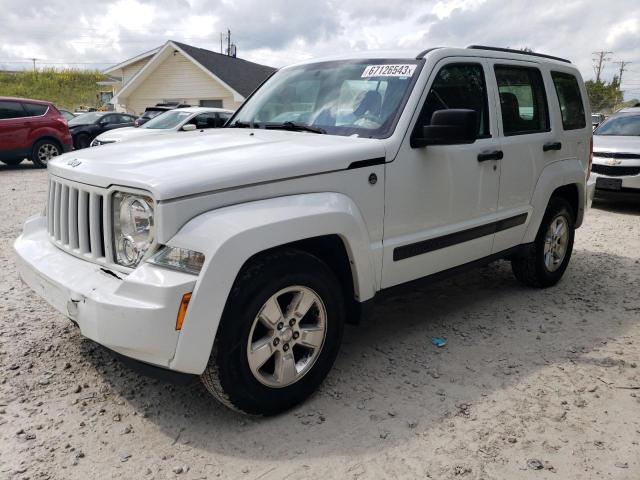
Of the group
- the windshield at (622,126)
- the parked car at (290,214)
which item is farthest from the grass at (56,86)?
the parked car at (290,214)

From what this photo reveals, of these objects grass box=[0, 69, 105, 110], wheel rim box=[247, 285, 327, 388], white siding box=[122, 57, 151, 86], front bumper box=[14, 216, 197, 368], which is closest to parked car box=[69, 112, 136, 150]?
white siding box=[122, 57, 151, 86]

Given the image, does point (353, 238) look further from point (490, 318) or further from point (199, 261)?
point (490, 318)

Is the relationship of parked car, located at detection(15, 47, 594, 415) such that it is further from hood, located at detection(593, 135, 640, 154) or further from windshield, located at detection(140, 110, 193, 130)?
windshield, located at detection(140, 110, 193, 130)

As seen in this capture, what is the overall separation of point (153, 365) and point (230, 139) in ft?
4.95

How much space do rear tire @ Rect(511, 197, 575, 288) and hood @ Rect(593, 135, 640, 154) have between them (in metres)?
4.82

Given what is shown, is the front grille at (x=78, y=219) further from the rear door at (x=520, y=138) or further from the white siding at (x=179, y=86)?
the white siding at (x=179, y=86)

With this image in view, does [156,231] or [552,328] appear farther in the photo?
[552,328]

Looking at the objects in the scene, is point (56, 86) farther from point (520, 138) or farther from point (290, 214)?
point (290, 214)

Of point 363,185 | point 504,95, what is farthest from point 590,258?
point 363,185

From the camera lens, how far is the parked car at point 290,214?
8.19ft

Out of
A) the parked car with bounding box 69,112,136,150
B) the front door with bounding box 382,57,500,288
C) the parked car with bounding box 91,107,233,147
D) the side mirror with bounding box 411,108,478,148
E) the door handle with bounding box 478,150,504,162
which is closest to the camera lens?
the side mirror with bounding box 411,108,478,148

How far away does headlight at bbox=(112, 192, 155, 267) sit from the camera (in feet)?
8.46

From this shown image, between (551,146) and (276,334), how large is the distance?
3046 mm

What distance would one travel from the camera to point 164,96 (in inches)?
1081
